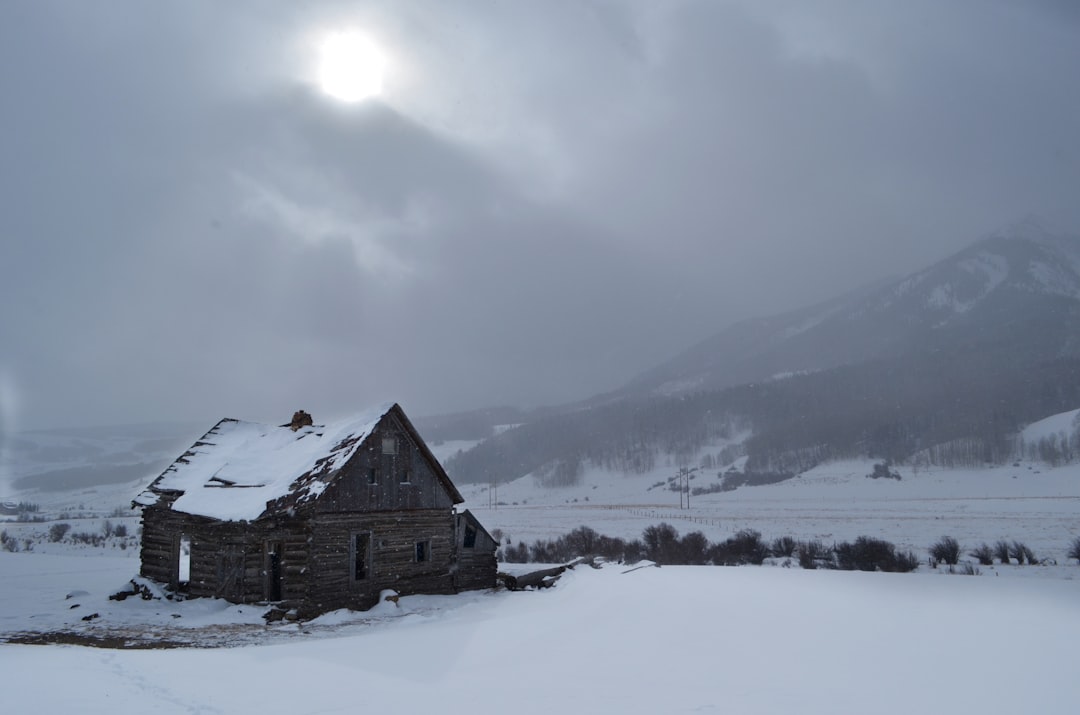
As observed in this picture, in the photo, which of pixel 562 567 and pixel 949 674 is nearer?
pixel 949 674

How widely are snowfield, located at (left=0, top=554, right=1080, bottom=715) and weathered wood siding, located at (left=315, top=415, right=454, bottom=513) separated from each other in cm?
546

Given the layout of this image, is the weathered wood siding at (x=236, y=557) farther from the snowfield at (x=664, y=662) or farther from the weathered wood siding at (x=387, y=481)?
Result: the snowfield at (x=664, y=662)

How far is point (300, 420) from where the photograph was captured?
28.0m

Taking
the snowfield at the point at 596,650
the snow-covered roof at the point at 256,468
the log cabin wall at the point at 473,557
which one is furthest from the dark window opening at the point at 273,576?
the log cabin wall at the point at 473,557

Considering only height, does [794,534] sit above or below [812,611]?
below

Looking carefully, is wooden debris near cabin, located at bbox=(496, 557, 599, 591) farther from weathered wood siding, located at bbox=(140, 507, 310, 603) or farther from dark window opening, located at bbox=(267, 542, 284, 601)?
weathered wood siding, located at bbox=(140, 507, 310, 603)

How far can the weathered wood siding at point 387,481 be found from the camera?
22.1 meters

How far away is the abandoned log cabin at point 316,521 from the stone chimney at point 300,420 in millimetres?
62

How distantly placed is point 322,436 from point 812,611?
1881cm

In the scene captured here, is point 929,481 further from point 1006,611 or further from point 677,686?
point 677,686

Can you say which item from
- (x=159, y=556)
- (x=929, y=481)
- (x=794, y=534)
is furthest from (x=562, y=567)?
(x=929, y=481)

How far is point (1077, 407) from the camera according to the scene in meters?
159

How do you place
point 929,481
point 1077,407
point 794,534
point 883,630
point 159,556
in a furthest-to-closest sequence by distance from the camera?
point 1077,407
point 929,481
point 794,534
point 159,556
point 883,630

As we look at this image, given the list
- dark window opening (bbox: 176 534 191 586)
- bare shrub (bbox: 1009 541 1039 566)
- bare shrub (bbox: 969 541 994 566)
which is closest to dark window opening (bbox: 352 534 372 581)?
dark window opening (bbox: 176 534 191 586)
